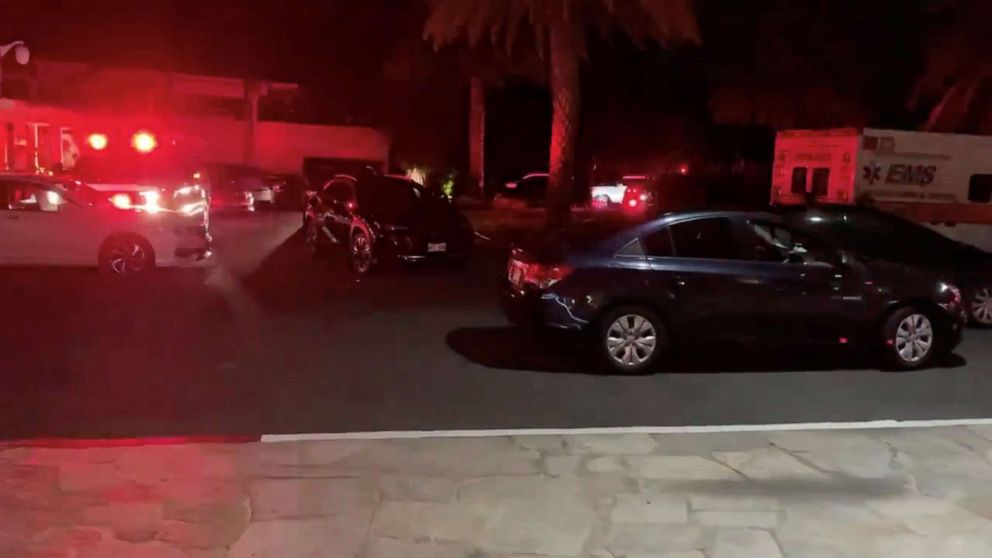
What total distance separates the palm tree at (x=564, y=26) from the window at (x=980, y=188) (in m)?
5.98

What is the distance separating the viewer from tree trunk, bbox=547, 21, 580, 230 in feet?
71.9

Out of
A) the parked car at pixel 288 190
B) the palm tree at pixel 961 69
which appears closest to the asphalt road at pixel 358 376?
the palm tree at pixel 961 69

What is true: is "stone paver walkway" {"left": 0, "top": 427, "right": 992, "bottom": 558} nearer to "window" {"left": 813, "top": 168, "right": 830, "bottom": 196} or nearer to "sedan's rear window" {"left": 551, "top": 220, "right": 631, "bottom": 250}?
"sedan's rear window" {"left": 551, "top": 220, "right": 631, "bottom": 250}

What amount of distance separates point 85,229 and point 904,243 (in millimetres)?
11298

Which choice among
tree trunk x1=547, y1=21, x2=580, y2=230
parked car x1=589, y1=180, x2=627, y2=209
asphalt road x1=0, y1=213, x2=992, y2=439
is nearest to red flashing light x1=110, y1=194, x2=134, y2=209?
asphalt road x1=0, y1=213, x2=992, y2=439

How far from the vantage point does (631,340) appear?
30.6ft

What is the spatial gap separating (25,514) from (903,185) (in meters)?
14.9

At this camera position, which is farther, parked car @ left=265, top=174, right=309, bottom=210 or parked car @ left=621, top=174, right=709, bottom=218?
parked car @ left=265, top=174, right=309, bottom=210

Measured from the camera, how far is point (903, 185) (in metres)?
16.7

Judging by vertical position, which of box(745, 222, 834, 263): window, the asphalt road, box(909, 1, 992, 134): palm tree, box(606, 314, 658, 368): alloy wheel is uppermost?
box(909, 1, 992, 134): palm tree

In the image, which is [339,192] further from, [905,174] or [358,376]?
[905,174]

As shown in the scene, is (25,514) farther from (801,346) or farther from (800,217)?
(800,217)

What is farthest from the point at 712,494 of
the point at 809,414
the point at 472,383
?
the point at 472,383

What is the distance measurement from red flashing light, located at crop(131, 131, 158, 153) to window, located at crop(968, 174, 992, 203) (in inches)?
602
